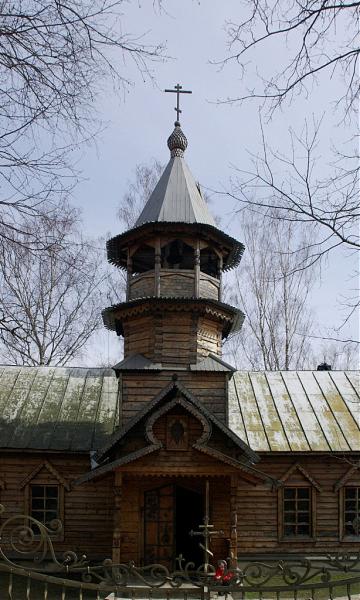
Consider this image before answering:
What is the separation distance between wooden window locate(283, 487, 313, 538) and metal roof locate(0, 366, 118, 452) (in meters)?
4.93

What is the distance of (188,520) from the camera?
1471 cm

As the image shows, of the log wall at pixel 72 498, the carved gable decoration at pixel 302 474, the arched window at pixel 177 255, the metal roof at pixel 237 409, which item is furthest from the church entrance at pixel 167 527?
the arched window at pixel 177 255

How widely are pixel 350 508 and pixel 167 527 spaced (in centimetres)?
516

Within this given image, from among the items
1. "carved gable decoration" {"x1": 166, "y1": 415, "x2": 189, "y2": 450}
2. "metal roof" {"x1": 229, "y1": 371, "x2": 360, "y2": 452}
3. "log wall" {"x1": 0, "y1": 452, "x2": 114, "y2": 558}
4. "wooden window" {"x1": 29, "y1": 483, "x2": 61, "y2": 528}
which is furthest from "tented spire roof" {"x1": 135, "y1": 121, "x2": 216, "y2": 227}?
"wooden window" {"x1": 29, "y1": 483, "x2": 61, "y2": 528}

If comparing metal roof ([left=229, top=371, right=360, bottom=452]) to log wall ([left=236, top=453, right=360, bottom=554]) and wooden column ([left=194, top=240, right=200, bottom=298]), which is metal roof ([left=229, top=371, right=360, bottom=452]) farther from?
wooden column ([left=194, top=240, right=200, bottom=298])

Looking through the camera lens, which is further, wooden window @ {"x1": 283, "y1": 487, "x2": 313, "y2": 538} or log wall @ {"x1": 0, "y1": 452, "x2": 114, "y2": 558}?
wooden window @ {"x1": 283, "y1": 487, "x2": 313, "y2": 538}

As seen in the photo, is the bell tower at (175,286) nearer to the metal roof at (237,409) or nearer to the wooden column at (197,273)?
the wooden column at (197,273)

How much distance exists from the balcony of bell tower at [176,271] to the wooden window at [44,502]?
532cm

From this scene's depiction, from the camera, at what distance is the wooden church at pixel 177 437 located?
529 inches

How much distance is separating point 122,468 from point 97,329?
13.6 metres

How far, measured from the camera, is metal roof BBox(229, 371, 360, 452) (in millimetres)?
15914

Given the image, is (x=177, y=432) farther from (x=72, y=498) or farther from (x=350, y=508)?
(x=350, y=508)

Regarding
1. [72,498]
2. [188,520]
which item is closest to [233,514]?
[188,520]

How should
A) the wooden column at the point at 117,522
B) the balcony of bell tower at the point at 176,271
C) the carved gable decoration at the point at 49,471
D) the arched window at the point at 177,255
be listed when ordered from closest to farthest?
the wooden column at the point at 117,522 < the balcony of bell tower at the point at 176,271 < the carved gable decoration at the point at 49,471 < the arched window at the point at 177,255
